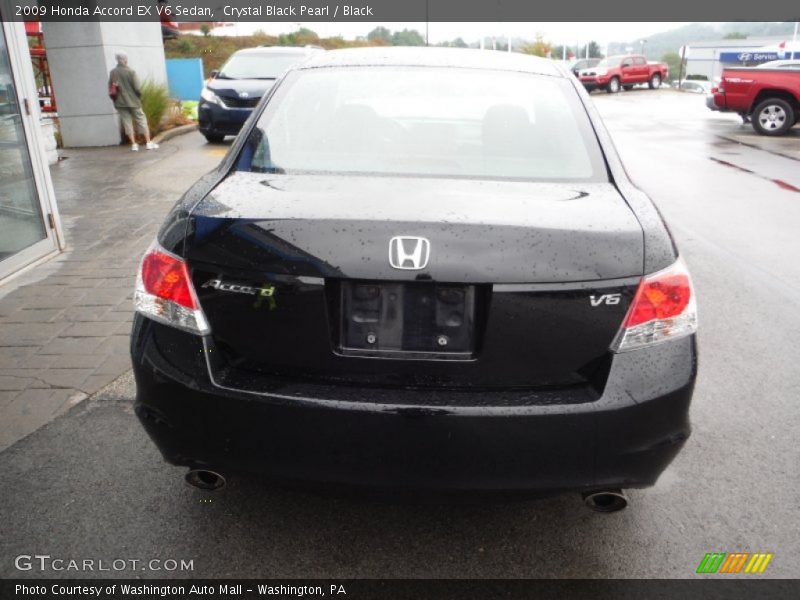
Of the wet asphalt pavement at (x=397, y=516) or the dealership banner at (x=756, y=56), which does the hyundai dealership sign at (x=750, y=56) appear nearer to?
the dealership banner at (x=756, y=56)

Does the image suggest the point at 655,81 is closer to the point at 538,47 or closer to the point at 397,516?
the point at 538,47

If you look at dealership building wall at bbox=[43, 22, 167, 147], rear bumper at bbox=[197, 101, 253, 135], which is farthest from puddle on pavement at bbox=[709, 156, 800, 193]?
dealership building wall at bbox=[43, 22, 167, 147]

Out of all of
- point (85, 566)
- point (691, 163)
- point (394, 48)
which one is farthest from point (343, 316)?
point (691, 163)

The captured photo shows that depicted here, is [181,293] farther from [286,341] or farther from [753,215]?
[753,215]

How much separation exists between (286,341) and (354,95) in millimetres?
1437

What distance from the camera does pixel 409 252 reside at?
2.12 meters

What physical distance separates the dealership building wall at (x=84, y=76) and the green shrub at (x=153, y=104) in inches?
31.1

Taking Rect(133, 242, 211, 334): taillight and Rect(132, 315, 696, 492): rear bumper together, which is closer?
Rect(132, 315, 696, 492): rear bumper

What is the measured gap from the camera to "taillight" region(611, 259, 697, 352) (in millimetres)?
2207

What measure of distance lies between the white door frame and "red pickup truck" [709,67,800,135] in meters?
15.2

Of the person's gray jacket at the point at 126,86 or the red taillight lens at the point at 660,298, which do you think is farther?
the person's gray jacket at the point at 126,86

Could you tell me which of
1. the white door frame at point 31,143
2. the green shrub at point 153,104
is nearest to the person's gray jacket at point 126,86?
the green shrub at point 153,104

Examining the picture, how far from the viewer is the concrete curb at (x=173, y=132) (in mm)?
14757

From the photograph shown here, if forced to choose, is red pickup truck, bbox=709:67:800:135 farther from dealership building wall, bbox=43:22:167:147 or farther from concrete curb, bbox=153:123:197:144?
dealership building wall, bbox=43:22:167:147
